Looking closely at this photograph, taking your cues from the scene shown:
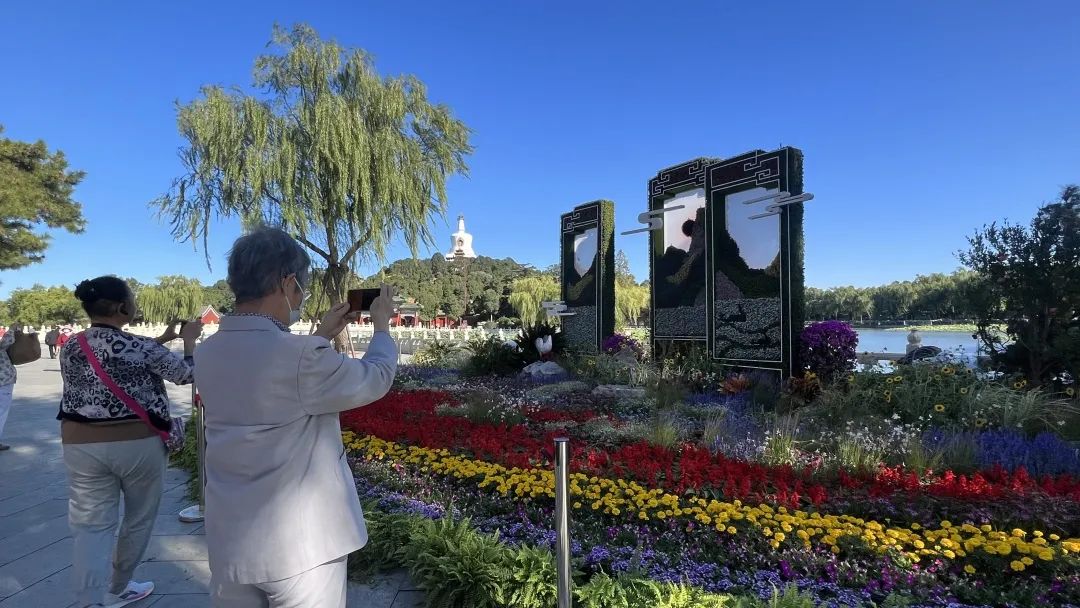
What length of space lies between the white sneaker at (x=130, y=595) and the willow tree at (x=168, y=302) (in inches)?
2640

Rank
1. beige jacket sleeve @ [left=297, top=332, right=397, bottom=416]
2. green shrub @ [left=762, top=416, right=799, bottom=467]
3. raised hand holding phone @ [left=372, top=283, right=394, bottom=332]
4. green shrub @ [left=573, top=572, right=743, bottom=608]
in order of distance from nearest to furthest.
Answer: beige jacket sleeve @ [left=297, top=332, right=397, bottom=416] → raised hand holding phone @ [left=372, top=283, right=394, bottom=332] → green shrub @ [left=573, top=572, right=743, bottom=608] → green shrub @ [left=762, top=416, right=799, bottom=467]

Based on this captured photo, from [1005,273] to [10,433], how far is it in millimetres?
12864

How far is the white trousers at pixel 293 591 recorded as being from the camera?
1.46m

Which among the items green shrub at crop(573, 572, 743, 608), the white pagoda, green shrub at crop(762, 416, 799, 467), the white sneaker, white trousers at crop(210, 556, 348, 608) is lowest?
the white sneaker

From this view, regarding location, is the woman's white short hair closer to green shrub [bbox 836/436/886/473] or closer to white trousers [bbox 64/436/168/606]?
white trousers [bbox 64/436/168/606]

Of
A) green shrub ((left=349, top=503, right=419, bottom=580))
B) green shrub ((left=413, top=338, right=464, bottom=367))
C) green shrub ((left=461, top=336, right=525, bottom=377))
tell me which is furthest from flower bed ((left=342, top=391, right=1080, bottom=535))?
green shrub ((left=413, top=338, right=464, bottom=367))

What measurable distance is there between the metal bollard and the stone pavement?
1.07 metres

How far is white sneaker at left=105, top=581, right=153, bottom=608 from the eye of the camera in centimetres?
275

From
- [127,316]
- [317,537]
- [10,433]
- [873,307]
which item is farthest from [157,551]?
[873,307]


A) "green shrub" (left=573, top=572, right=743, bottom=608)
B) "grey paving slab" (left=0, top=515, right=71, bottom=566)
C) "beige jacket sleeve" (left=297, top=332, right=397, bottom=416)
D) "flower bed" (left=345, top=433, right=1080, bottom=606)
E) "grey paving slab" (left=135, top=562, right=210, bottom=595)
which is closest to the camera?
"beige jacket sleeve" (left=297, top=332, right=397, bottom=416)

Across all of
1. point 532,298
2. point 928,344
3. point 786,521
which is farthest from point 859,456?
point 532,298

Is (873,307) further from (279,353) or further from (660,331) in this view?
(279,353)

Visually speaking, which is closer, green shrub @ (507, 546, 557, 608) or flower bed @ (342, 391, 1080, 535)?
green shrub @ (507, 546, 557, 608)

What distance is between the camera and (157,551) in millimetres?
3506
